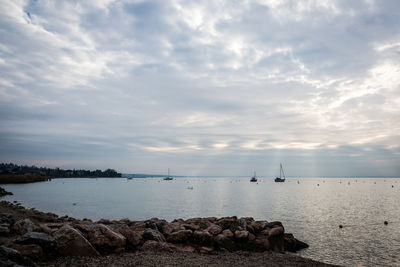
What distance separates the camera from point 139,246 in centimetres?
1238

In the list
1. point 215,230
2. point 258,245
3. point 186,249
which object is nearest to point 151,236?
point 186,249

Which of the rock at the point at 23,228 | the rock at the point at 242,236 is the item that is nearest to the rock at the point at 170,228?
the rock at the point at 242,236

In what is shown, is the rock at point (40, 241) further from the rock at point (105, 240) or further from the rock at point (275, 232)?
the rock at point (275, 232)

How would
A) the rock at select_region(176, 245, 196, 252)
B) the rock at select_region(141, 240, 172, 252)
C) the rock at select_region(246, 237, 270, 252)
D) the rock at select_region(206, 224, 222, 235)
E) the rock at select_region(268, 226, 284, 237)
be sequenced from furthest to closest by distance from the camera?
the rock at select_region(268, 226, 284, 237) → the rock at select_region(206, 224, 222, 235) → the rock at select_region(246, 237, 270, 252) → the rock at select_region(176, 245, 196, 252) → the rock at select_region(141, 240, 172, 252)

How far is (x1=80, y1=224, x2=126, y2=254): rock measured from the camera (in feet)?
36.9

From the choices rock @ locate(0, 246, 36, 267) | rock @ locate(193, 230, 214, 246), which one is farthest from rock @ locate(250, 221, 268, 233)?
rock @ locate(0, 246, 36, 267)

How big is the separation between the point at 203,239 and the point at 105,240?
513 centimetres

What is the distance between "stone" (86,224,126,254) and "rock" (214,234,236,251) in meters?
4.95

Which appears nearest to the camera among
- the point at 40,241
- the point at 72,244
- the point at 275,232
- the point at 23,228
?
the point at 40,241

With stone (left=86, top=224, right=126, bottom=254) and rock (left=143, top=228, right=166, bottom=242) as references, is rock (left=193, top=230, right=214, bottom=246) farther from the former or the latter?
stone (left=86, top=224, right=126, bottom=254)

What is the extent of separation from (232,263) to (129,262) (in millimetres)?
4473

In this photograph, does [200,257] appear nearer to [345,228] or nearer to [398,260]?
[398,260]

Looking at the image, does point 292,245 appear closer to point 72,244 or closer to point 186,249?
point 186,249

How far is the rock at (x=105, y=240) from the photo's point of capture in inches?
443
